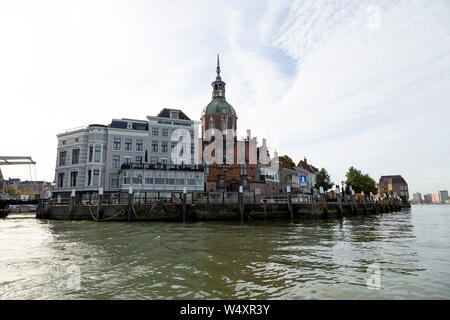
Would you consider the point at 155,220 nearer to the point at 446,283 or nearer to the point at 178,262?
the point at 178,262

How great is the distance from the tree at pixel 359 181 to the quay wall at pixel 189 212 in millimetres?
54267

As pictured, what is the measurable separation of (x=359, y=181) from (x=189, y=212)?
70.4m

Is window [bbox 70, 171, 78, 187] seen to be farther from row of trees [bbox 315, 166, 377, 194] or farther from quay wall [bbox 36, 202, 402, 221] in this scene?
row of trees [bbox 315, 166, 377, 194]


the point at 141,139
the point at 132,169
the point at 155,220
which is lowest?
the point at 155,220

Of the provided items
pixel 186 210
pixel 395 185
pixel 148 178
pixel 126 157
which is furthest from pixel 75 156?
pixel 395 185

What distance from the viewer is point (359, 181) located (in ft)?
271

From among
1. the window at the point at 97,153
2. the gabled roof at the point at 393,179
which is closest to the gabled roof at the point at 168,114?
the window at the point at 97,153

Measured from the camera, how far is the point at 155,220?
97.6 ft

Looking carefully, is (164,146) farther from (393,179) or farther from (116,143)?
(393,179)

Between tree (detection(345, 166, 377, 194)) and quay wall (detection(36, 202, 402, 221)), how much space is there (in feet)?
178

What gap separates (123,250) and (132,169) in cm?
3241

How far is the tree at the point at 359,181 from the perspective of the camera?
8156 cm

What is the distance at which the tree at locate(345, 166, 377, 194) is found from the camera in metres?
81.6
